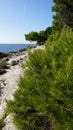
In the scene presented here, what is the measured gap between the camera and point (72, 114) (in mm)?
4926

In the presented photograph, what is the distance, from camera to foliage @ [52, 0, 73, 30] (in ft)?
77.8

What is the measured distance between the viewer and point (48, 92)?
5223 mm

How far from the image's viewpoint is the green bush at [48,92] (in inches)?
184

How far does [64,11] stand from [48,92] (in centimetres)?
2021

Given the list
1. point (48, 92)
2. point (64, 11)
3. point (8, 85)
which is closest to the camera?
point (48, 92)

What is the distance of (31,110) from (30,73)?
0.96 meters

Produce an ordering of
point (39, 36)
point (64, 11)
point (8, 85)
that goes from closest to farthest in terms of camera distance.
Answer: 1. point (8, 85)
2. point (64, 11)
3. point (39, 36)

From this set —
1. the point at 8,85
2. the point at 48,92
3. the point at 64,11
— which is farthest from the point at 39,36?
the point at 48,92

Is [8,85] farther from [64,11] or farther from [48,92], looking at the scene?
[64,11]

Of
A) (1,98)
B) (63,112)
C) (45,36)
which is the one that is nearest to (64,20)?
(45,36)

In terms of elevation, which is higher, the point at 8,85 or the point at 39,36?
the point at 39,36

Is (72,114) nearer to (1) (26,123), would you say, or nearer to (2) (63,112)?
(2) (63,112)

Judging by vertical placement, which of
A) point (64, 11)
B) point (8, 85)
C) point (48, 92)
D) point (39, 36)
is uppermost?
point (64, 11)

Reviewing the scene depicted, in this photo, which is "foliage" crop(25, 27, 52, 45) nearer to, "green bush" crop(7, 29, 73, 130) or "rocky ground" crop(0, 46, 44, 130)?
"rocky ground" crop(0, 46, 44, 130)
